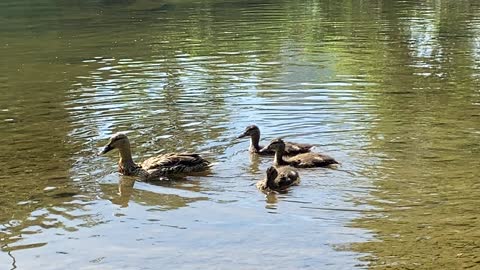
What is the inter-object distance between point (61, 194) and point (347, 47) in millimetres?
16688

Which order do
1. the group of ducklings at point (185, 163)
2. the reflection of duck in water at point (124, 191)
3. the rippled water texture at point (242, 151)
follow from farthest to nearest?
1. the group of ducklings at point (185, 163)
2. the reflection of duck in water at point (124, 191)
3. the rippled water texture at point (242, 151)

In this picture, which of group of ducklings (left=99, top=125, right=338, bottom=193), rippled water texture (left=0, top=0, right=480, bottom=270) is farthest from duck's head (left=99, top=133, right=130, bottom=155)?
rippled water texture (left=0, top=0, right=480, bottom=270)

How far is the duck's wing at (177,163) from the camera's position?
35.6ft

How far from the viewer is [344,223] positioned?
28.5 ft

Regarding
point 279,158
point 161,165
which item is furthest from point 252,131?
point 161,165

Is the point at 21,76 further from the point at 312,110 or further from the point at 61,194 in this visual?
the point at 61,194

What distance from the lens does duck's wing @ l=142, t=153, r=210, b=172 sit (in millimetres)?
10836

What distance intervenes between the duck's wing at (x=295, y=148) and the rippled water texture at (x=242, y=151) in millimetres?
248

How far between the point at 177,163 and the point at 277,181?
5.21ft

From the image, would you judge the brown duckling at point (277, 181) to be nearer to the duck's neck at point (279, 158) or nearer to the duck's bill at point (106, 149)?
the duck's neck at point (279, 158)

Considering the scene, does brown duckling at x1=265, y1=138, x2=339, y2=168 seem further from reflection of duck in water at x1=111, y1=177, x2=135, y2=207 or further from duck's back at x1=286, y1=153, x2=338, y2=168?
reflection of duck in water at x1=111, y1=177, x2=135, y2=207

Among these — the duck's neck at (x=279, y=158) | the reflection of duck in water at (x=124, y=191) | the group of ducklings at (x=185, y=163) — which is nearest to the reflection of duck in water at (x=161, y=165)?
the group of ducklings at (x=185, y=163)

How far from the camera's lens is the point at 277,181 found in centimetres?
1009

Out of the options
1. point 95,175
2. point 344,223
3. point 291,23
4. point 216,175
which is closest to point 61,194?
point 95,175
